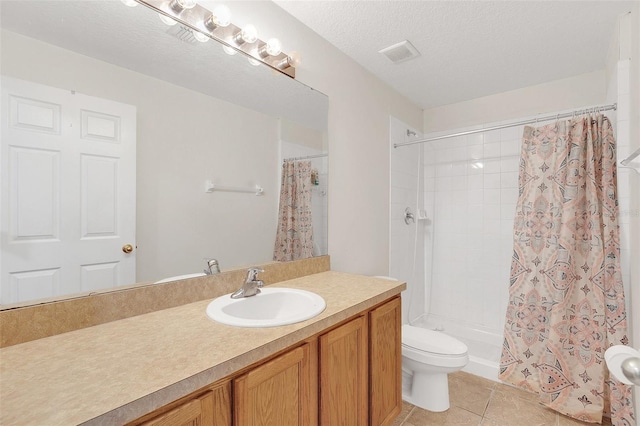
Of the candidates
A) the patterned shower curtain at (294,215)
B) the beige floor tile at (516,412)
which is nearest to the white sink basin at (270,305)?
the patterned shower curtain at (294,215)

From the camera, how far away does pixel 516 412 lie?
6.09 feet

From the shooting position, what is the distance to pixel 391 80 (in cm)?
245

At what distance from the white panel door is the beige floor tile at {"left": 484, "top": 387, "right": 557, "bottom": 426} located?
7.19 feet

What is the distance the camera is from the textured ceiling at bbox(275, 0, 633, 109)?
161cm

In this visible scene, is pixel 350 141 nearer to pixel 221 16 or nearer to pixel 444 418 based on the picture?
pixel 221 16

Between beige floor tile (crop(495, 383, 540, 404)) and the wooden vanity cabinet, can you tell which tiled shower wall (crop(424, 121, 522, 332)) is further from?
the wooden vanity cabinet

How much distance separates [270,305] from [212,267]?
1.02 ft

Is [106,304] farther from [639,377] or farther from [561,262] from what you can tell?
[561,262]

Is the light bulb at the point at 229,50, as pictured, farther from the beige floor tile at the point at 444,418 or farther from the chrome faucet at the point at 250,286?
the beige floor tile at the point at 444,418

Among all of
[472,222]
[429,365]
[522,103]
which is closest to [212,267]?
[429,365]

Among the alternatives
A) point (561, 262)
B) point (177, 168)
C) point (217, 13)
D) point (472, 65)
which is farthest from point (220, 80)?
point (561, 262)

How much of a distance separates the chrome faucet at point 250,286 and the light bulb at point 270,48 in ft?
3.53

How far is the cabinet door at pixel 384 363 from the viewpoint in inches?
51.5

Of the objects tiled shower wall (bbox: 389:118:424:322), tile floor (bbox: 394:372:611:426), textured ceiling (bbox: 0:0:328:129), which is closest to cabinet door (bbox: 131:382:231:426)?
textured ceiling (bbox: 0:0:328:129)
